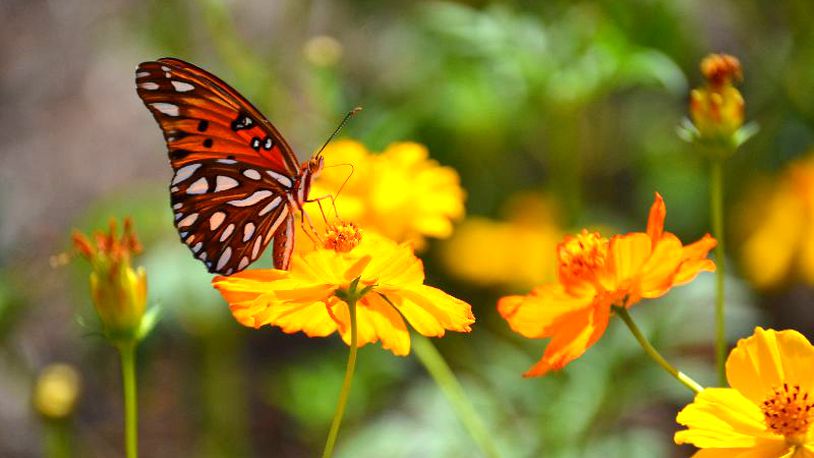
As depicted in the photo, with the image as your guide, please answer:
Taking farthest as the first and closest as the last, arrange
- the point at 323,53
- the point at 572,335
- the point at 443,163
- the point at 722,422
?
the point at 443,163, the point at 323,53, the point at 572,335, the point at 722,422

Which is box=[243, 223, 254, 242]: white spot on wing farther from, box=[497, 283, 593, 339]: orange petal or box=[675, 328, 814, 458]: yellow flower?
box=[675, 328, 814, 458]: yellow flower

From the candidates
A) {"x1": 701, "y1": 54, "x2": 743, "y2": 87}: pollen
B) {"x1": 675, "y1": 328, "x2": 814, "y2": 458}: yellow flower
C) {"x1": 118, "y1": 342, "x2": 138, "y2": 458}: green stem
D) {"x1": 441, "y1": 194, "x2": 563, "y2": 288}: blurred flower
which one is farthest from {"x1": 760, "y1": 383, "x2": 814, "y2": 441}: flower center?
{"x1": 441, "y1": 194, "x2": 563, "y2": 288}: blurred flower

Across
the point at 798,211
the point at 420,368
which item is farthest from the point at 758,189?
the point at 420,368

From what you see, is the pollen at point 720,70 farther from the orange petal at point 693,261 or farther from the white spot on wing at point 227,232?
the white spot on wing at point 227,232

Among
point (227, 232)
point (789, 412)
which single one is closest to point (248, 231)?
point (227, 232)

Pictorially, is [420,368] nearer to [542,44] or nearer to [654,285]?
[542,44]

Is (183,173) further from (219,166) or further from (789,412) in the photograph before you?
(789,412)
